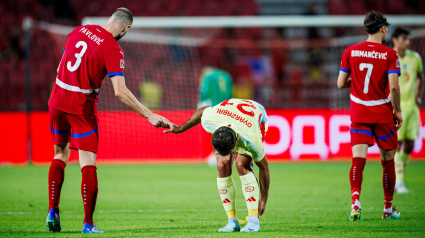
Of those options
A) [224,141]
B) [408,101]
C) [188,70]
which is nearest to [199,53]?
[188,70]

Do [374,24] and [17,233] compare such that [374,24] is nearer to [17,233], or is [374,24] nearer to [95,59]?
[95,59]

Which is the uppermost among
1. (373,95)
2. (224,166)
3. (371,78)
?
(371,78)

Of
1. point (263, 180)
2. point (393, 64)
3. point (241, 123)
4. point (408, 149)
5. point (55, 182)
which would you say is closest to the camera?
point (241, 123)

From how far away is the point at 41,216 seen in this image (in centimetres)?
554

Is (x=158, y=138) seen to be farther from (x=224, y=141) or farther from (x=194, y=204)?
(x=224, y=141)

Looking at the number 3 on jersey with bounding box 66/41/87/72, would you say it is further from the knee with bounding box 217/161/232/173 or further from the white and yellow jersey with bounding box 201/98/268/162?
the knee with bounding box 217/161/232/173

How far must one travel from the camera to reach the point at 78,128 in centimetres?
443

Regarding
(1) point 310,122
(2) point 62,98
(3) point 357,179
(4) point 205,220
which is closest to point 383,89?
(3) point 357,179

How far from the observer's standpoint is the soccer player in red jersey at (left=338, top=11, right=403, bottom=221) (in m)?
5.07

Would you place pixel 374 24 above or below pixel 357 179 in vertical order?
above

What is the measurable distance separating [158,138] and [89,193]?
8.42 meters

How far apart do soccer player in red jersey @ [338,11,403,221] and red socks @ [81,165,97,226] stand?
8.12 ft

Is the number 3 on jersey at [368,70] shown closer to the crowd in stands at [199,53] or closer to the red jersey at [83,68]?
the red jersey at [83,68]

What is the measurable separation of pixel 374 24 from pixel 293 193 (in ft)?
10.2
